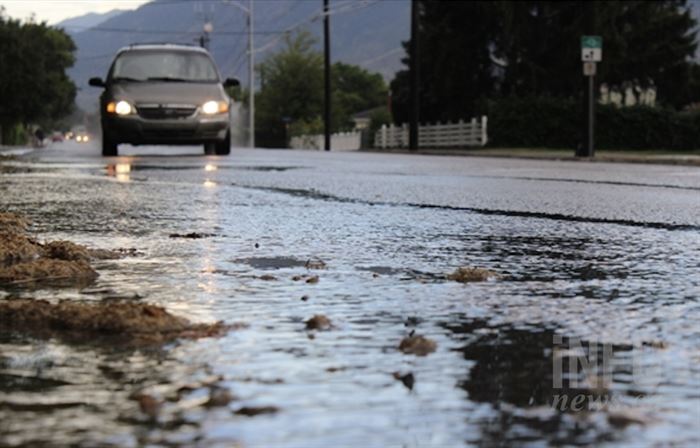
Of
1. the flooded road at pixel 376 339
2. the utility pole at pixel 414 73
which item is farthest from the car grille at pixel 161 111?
the utility pole at pixel 414 73

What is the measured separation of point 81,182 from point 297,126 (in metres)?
70.4

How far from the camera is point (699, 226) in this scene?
7.48 metres

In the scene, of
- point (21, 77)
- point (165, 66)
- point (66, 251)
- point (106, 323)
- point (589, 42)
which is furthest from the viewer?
point (21, 77)

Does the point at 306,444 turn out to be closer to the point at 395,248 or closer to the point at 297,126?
the point at 395,248

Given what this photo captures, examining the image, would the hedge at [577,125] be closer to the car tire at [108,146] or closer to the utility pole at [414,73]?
the utility pole at [414,73]

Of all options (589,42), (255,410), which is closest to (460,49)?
(589,42)

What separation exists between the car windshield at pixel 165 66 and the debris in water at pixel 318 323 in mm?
18644

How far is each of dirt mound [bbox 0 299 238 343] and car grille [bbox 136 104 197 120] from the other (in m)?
17.2

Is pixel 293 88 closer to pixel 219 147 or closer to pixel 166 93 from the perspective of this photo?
pixel 219 147

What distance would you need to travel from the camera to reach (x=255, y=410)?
2.49 meters

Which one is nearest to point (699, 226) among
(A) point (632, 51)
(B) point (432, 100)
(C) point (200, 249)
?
(C) point (200, 249)

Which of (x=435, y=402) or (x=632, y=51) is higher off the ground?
(x=632, y=51)

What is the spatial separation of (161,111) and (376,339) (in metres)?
17.8

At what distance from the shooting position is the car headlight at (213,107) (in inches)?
826
